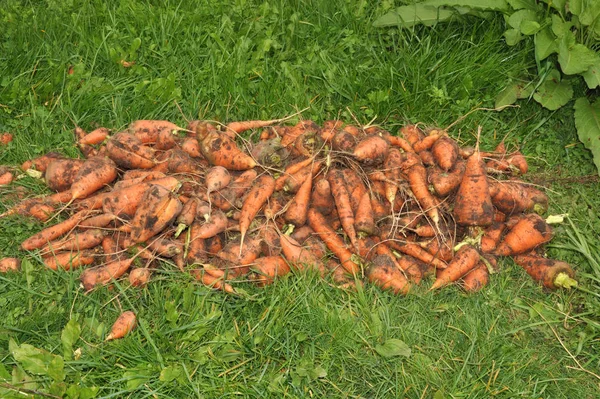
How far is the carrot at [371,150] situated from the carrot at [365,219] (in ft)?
0.79

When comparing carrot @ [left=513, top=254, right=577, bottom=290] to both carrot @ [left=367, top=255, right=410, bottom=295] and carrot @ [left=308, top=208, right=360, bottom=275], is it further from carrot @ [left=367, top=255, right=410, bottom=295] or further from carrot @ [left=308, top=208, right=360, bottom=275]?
carrot @ [left=308, top=208, right=360, bottom=275]

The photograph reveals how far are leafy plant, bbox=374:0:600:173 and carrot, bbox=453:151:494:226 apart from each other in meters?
0.98

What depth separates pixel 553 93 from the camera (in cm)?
438

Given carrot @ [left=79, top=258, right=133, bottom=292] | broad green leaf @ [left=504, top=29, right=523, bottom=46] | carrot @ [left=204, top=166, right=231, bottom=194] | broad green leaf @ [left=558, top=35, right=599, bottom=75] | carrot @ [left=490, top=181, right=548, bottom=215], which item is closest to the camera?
carrot @ [left=79, top=258, right=133, bottom=292]

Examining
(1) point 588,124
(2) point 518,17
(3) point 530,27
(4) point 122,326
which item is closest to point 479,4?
(2) point 518,17

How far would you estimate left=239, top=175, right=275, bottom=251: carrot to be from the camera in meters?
3.48

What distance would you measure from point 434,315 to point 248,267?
0.96 meters

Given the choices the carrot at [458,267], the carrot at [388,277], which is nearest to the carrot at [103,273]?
the carrot at [388,277]

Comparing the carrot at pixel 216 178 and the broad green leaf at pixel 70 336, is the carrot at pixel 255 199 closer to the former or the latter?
the carrot at pixel 216 178

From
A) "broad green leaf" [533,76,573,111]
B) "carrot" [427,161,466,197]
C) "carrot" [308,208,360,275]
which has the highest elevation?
"broad green leaf" [533,76,573,111]

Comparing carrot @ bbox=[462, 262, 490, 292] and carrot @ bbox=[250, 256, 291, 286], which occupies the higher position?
carrot @ bbox=[250, 256, 291, 286]

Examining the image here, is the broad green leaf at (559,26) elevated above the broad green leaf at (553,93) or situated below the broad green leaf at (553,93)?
above

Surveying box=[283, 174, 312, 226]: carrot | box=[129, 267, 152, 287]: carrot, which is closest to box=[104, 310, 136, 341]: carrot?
box=[129, 267, 152, 287]: carrot

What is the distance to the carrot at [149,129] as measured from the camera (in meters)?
3.95
